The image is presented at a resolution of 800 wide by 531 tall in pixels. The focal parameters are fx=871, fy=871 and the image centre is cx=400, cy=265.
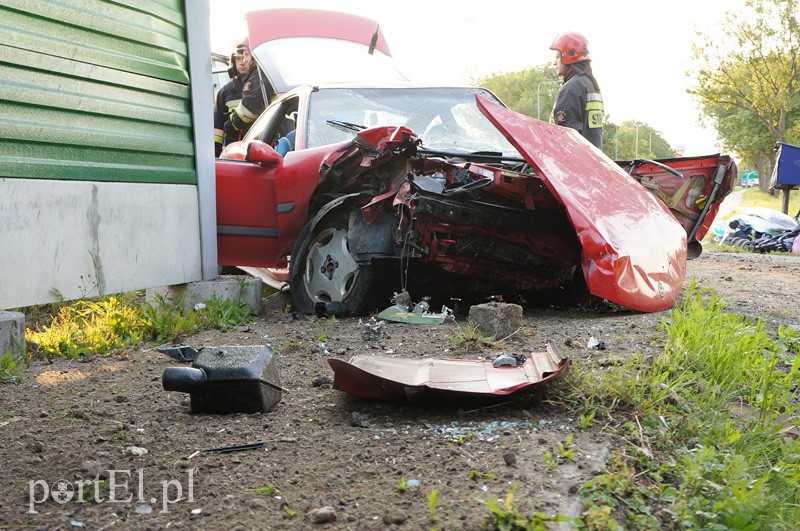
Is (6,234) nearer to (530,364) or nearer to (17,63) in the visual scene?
(17,63)

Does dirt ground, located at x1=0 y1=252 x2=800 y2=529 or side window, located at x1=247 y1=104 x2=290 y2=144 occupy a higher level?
side window, located at x1=247 y1=104 x2=290 y2=144

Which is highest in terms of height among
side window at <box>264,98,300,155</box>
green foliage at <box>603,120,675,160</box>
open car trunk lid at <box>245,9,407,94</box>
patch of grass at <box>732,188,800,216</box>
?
green foliage at <box>603,120,675,160</box>

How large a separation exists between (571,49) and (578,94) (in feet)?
1.43

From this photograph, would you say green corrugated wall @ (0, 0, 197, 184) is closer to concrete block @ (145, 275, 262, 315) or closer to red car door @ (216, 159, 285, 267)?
red car door @ (216, 159, 285, 267)

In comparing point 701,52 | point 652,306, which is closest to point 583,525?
point 652,306

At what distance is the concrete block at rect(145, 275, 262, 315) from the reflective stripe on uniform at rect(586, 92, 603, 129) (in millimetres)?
3464

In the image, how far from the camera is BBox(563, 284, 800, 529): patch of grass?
257 centimetres

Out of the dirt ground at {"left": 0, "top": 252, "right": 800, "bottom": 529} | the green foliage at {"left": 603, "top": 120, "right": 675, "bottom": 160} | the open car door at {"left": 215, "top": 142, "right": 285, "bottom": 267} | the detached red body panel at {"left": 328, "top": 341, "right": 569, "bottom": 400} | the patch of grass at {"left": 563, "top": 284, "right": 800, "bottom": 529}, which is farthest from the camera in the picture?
the green foliage at {"left": 603, "top": 120, "right": 675, "bottom": 160}

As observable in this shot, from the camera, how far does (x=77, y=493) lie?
2.61 m

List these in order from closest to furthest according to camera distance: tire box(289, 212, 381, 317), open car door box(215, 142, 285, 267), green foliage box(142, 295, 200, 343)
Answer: green foliage box(142, 295, 200, 343) < tire box(289, 212, 381, 317) < open car door box(215, 142, 285, 267)

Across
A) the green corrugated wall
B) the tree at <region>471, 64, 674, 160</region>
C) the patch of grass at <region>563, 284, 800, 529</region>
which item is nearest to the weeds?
the green corrugated wall

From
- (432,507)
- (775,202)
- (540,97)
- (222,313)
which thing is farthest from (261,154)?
(540,97)

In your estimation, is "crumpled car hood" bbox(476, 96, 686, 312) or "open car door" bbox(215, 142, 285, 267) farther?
"open car door" bbox(215, 142, 285, 267)

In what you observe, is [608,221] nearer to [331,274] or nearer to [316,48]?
[331,274]
